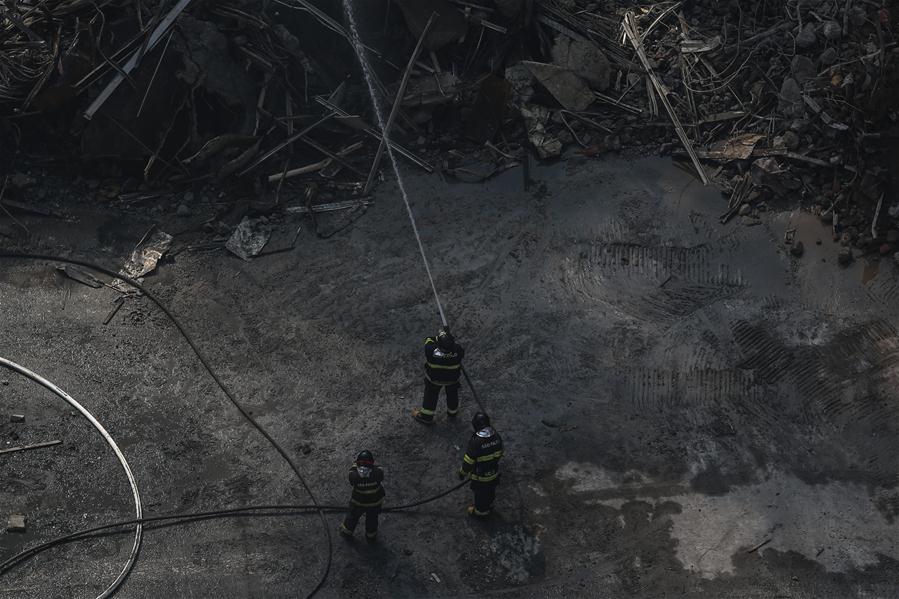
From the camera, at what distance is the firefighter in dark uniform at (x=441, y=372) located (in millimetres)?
10664

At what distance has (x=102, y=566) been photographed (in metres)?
9.91

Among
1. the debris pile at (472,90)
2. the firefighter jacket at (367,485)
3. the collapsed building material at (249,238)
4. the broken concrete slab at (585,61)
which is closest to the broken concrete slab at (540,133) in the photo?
the debris pile at (472,90)

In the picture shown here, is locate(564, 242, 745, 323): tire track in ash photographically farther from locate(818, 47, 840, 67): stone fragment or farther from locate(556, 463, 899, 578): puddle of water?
locate(818, 47, 840, 67): stone fragment

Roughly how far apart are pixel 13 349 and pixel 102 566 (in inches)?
143

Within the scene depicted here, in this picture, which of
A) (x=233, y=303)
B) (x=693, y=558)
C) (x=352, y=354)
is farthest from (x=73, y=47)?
(x=693, y=558)

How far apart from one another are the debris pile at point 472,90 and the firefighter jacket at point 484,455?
532cm

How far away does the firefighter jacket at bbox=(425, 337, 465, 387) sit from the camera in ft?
35.0

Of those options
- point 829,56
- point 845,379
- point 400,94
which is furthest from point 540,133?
point 845,379

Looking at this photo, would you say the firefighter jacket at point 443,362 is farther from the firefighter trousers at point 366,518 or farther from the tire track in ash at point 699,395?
the tire track in ash at point 699,395

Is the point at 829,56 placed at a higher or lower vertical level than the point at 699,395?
higher


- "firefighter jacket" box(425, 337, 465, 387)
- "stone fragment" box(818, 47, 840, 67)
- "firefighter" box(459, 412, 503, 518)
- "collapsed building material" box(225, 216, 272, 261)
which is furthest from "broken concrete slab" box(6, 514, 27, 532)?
"stone fragment" box(818, 47, 840, 67)

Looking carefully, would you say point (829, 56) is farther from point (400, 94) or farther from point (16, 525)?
point (16, 525)

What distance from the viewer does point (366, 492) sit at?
31.6 feet

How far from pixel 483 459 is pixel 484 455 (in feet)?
0.15
